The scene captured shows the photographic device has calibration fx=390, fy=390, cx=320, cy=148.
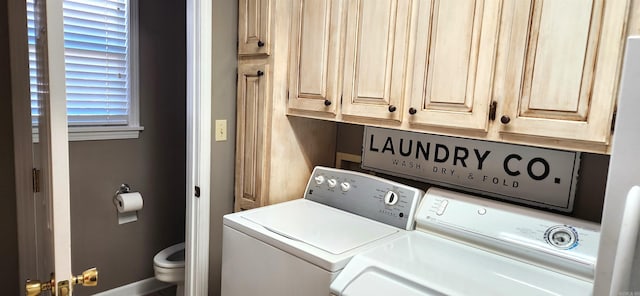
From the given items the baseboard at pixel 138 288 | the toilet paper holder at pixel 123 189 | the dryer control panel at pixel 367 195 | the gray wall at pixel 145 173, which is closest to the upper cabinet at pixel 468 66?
the dryer control panel at pixel 367 195

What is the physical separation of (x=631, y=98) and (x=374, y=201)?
1.10 meters

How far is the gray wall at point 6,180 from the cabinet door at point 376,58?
68.9 inches

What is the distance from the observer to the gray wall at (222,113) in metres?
1.90

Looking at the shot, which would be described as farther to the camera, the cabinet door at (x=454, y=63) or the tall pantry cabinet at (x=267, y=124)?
the tall pantry cabinet at (x=267, y=124)

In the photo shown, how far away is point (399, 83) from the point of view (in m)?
1.48

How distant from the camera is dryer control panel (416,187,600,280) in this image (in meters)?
1.20

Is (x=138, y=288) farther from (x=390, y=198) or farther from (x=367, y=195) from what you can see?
(x=390, y=198)

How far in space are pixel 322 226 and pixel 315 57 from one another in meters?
0.74

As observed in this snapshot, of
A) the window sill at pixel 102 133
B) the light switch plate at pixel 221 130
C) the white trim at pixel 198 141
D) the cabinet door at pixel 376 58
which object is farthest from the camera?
the window sill at pixel 102 133

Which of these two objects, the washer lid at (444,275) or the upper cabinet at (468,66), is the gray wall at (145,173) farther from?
the washer lid at (444,275)

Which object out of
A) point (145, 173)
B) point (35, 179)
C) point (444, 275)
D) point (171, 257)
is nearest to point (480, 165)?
point (444, 275)

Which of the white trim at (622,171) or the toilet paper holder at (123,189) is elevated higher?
the white trim at (622,171)

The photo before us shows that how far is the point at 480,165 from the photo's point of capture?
1.59m

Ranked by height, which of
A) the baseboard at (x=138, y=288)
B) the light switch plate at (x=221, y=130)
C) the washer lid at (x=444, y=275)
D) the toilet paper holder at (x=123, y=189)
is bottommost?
the baseboard at (x=138, y=288)
